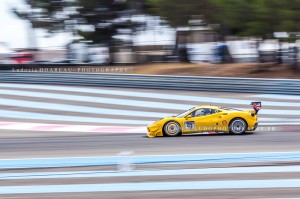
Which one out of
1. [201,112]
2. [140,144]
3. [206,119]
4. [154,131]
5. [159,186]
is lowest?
[159,186]

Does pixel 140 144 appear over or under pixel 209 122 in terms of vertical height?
under

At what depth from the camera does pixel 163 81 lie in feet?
65.3

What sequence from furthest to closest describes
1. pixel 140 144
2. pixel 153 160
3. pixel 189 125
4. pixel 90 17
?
pixel 90 17 < pixel 189 125 < pixel 140 144 < pixel 153 160

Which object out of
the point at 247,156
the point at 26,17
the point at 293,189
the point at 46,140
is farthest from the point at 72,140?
the point at 26,17

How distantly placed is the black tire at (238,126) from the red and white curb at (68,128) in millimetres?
2418

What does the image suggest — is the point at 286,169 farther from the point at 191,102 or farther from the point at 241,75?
the point at 241,75

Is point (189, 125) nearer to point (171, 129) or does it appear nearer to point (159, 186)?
point (171, 129)

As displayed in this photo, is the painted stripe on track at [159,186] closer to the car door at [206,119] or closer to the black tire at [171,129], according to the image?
the car door at [206,119]

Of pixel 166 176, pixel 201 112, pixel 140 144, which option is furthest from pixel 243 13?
pixel 166 176

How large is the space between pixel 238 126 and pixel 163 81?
773 centimetres

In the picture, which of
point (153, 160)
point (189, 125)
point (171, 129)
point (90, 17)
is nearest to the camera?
point (153, 160)

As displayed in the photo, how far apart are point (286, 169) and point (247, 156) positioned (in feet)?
2.12

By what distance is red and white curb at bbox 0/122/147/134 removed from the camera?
14336 mm

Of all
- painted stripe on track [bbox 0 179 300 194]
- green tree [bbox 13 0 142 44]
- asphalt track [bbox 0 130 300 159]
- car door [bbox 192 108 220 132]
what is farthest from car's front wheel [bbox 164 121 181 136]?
green tree [bbox 13 0 142 44]
